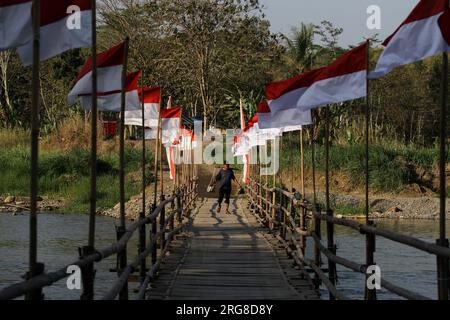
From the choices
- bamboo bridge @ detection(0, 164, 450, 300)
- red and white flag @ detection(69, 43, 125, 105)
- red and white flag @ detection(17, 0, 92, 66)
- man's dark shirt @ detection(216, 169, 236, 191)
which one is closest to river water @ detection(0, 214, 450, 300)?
bamboo bridge @ detection(0, 164, 450, 300)

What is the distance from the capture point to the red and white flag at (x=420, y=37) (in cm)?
898

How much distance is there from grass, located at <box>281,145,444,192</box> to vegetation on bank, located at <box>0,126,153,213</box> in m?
6.39

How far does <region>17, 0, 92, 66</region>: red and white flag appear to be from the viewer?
9.44 metres

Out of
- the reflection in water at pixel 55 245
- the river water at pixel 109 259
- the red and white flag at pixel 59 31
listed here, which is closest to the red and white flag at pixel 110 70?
the red and white flag at pixel 59 31

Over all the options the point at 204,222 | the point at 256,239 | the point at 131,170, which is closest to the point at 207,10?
the point at 131,170

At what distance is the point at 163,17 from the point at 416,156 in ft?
45.7

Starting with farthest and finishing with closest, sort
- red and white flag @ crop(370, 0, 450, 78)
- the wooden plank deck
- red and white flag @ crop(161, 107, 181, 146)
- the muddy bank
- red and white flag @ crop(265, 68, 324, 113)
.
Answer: the muddy bank
red and white flag @ crop(161, 107, 181, 146)
red and white flag @ crop(265, 68, 324, 113)
the wooden plank deck
red and white flag @ crop(370, 0, 450, 78)

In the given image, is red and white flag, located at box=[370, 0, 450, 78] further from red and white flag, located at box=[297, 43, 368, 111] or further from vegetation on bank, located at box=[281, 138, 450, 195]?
vegetation on bank, located at box=[281, 138, 450, 195]

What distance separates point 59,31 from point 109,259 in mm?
17677

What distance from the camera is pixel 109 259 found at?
88.4 feet

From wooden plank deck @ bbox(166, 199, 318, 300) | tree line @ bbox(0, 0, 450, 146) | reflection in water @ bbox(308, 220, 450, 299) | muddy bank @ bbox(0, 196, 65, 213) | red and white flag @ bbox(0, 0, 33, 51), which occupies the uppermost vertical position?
tree line @ bbox(0, 0, 450, 146)

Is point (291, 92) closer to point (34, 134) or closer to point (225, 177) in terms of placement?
point (34, 134)

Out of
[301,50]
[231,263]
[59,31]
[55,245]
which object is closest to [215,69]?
[301,50]
